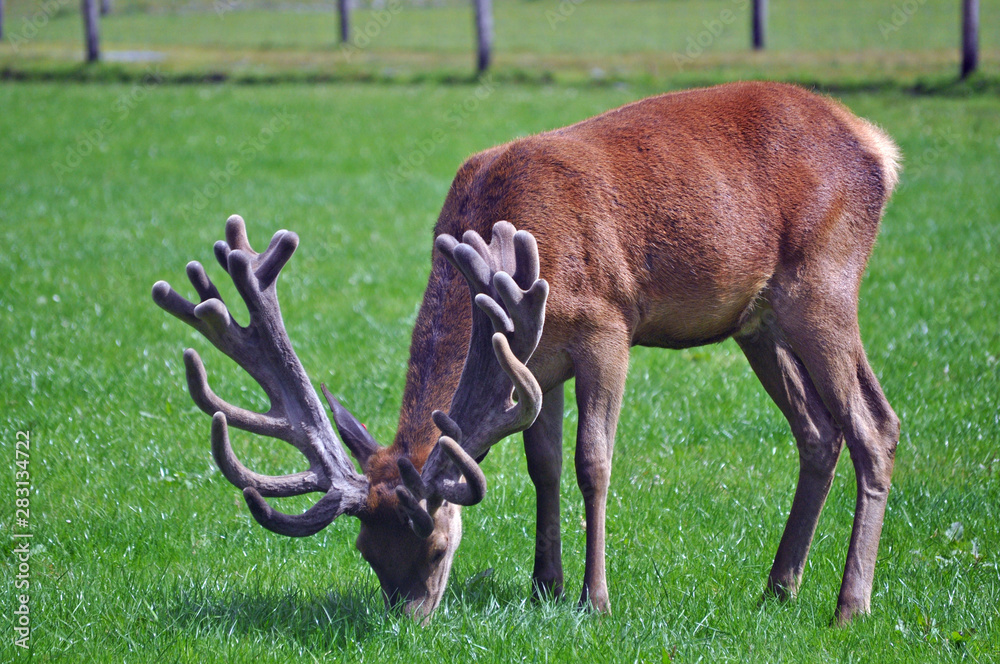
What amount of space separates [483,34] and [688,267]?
1877cm

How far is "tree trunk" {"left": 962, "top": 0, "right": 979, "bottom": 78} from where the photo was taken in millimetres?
18062

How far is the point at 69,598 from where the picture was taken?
398cm

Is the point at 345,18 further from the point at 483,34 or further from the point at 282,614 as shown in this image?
the point at 282,614

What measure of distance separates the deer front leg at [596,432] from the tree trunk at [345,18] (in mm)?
24399

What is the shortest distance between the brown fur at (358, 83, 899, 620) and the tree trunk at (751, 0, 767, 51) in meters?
19.5

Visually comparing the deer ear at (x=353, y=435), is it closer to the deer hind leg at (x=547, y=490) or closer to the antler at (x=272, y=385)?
the antler at (x=272, y=385)

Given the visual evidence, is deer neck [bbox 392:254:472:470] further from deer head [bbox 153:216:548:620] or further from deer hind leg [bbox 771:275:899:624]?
deer hind leg [bbox 771:275:899:624]

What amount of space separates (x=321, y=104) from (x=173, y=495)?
15008mm

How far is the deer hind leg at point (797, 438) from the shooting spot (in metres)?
4.31

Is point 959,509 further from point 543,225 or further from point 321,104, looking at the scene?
point 321,104

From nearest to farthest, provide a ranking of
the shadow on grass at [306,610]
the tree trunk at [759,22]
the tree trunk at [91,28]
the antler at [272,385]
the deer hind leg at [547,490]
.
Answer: the antler at [272,385] < the shadow on grass at [306,610] < the deer hind leg at [547,490] < the tree trunk at [759,22] < the tree trunk at [91,28]

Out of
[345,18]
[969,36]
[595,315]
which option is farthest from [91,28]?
[595,315]

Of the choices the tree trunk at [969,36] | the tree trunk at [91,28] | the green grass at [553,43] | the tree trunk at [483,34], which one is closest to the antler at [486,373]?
the green grass at [553,43]

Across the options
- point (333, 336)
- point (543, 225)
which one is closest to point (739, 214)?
point (543, 225)
